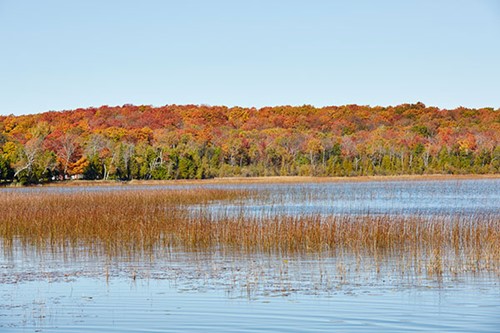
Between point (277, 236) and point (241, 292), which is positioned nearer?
point (241, 292)

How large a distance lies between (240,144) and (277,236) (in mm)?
65351

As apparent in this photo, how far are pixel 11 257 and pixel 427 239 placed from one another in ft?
27.9

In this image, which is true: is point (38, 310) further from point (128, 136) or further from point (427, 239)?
point (128, 136)

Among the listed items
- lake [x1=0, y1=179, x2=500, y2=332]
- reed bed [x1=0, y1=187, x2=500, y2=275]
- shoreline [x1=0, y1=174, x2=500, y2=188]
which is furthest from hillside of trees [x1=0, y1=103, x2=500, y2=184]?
lake [x1=0, y1=179, x2=500, y2=332]

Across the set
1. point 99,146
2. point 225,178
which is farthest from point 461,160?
point 99,146

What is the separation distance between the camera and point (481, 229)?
54.0 ft

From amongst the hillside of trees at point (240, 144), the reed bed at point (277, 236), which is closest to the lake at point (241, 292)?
the reed bed at point (277, 236)

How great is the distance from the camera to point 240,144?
82250 mm

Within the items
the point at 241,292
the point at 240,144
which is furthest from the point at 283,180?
the point at 241,292

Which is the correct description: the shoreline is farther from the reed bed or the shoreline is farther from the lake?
the lake

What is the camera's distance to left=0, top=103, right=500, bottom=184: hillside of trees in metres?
68.9

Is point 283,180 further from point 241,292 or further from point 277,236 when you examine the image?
point 241,292

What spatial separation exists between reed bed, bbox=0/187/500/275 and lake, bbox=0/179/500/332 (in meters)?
0.26

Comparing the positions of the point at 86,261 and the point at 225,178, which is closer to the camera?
the point at 86,261
